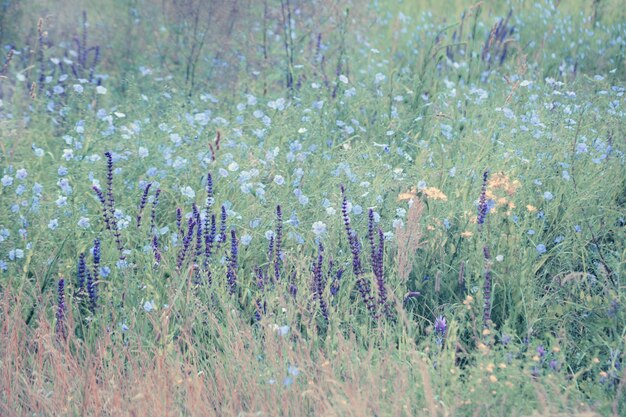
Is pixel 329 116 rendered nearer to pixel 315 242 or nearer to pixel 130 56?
pixel 315 242

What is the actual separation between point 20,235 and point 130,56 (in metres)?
3.24

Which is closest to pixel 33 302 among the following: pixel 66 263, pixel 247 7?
pixel 66 263

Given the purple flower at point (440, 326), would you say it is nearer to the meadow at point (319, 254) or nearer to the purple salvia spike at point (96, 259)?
the meadow at point (319, 254)

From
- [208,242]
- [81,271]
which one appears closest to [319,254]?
[208,242]

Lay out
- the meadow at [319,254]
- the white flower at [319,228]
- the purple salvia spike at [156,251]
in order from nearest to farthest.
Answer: the meadow at [319,254] < the purple salvia spike at [156,251] < the white flower at [319,228]

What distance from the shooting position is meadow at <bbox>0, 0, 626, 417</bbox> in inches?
95.2

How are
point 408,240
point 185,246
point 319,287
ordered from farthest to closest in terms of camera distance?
point 185,246
point 408,240
point 319,287

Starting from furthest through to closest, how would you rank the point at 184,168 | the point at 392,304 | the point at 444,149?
the point at 444,149, the point at 184,168, the point at 392,304

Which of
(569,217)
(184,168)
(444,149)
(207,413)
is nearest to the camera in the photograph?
(207,413)

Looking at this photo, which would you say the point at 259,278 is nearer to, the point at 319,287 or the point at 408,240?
the point at 319,287

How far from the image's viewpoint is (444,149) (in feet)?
13.8

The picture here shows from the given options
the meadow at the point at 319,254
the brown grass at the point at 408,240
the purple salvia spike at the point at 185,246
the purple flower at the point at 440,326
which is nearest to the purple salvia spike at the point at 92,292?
the meadow at the point at 319,254

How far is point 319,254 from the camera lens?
2875 millimetres

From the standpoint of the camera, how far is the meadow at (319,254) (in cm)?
242
